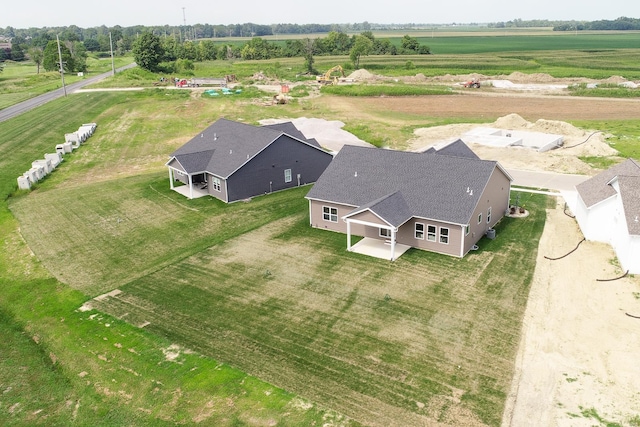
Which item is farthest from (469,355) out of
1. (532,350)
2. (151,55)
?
(151,55)

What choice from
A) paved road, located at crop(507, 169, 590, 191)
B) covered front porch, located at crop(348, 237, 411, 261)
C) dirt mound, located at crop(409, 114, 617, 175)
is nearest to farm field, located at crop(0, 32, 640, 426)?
covered front porch, located at crop(348, 237, 411, 261)

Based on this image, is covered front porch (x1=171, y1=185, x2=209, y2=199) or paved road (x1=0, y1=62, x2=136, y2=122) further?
paved road (x1=0, y1=62, x2=136, y2=122)

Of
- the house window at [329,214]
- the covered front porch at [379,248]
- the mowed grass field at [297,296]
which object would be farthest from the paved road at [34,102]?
the covered front porch at [379,248]

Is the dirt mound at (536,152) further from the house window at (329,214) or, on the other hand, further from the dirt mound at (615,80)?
the dirt mound at (615,80)

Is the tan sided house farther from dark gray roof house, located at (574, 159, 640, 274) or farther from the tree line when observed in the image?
the tree line

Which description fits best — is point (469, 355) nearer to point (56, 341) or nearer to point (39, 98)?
point (56, 341)

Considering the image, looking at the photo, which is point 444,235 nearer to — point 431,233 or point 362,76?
point 431,233
